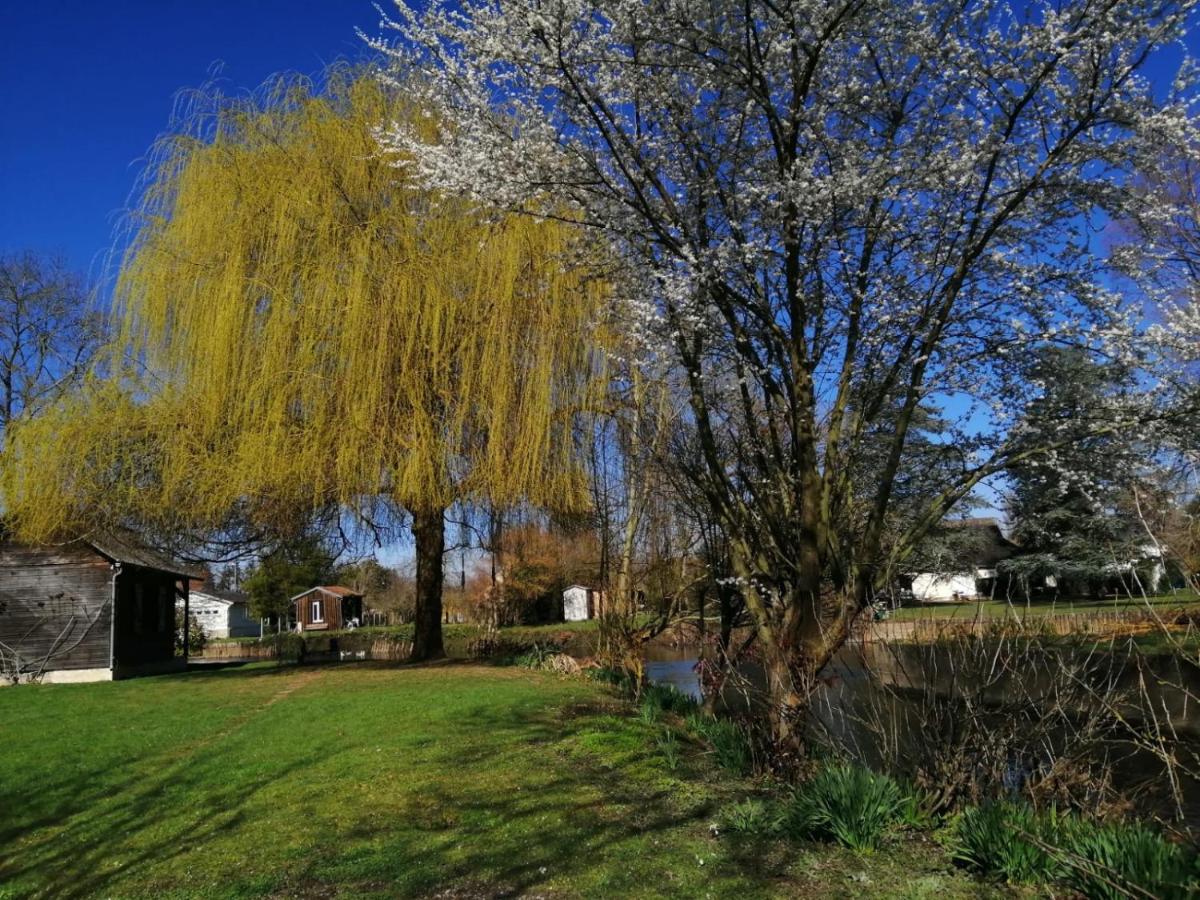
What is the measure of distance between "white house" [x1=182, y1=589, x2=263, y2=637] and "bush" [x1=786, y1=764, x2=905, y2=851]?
175ft

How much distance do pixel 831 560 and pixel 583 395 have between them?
29.5 feet

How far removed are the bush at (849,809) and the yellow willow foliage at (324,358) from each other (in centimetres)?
1045

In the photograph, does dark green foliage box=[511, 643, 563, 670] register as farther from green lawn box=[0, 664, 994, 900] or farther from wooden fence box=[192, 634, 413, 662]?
green lawn box=[0, 664, 994, 900]

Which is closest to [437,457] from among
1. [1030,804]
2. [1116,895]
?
[1030,804]

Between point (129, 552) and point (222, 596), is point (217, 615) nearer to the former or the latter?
point (222, 596)

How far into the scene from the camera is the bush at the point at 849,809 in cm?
503

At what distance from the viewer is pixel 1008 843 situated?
14.7 feet

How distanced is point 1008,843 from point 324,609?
5831 cm

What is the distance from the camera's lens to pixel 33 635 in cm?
1861

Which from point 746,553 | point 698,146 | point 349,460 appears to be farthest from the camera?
point 349,460

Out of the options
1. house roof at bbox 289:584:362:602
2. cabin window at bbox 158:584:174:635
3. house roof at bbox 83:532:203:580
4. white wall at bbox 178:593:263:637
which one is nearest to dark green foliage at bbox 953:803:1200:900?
house roof at bbox 83:532:203:580

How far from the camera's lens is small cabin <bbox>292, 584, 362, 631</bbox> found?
5697 cm

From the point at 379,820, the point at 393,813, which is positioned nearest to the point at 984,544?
the point at 393,813

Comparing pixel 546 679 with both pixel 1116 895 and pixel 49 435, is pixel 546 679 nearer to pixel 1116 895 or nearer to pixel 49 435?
pixel 49 435
